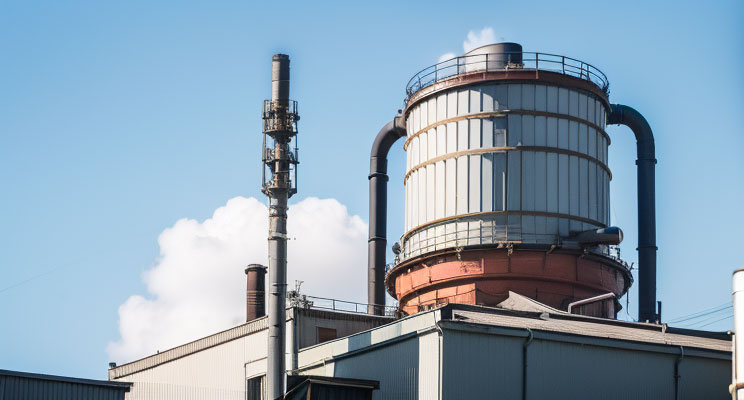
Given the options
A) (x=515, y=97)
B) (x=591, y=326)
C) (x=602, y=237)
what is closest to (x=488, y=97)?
(x=515, y=97)

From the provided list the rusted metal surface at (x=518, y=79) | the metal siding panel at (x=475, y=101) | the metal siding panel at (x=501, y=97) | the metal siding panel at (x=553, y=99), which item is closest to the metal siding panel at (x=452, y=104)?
the rusted metal surface at (x=518, y=79)

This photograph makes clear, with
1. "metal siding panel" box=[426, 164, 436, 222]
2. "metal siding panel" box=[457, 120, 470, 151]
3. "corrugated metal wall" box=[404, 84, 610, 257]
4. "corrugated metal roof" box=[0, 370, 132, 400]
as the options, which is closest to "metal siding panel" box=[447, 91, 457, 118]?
"corrugated metal wall" box=[404, 84, 610, 257]

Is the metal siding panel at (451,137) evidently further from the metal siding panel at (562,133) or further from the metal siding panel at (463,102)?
the metal siding panel at (562,133)

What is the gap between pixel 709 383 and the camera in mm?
34156

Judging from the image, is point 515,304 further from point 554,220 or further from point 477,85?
point 477,85

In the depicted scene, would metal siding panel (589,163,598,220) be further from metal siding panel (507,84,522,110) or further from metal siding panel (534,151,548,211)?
metal siding panel (507,84,522,110)

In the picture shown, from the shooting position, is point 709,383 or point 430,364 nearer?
point 430,364

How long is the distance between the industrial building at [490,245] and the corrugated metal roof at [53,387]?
6.61 meters

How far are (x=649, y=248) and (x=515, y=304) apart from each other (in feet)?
23.1

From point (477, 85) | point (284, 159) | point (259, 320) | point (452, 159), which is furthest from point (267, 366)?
point (477, 85)

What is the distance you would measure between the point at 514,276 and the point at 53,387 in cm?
1521

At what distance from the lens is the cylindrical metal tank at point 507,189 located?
1542 inches

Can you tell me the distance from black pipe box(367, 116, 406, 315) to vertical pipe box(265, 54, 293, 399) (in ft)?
21.2

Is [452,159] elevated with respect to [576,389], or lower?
elevated
